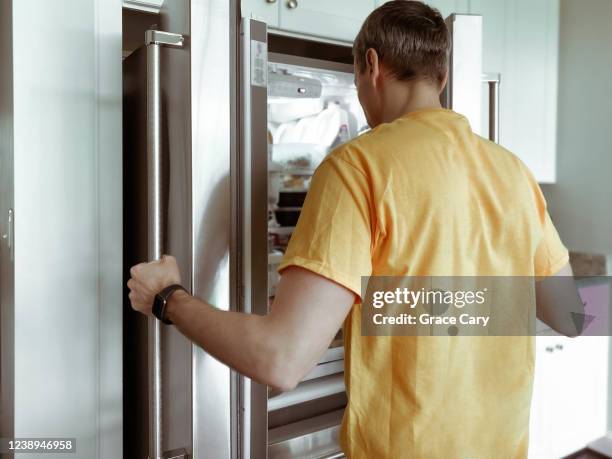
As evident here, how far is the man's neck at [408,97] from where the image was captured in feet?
2.92

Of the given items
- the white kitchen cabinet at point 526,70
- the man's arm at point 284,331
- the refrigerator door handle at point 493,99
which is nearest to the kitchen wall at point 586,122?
the white kitchen cabinet at point 526,70

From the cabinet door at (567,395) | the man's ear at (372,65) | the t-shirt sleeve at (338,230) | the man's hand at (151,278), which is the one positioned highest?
the man's ear at (372,65)

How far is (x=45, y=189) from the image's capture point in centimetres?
105

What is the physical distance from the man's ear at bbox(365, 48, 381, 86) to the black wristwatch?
1.48ft

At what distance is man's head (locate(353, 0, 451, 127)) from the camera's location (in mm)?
873

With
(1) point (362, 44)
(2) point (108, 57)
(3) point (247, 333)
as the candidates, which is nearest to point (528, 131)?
(1) point (362, 44)

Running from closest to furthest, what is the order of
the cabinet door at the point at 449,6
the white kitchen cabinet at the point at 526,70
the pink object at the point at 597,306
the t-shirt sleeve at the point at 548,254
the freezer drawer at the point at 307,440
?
1. the t-shirt sleeve at the point at 548,254
2. the freezer drawer at the point at 307,440
3. the cabinet door at the point at 449,6
4. the white kitchen cabinet at the point at 526,70
5. the pink object at the point at 597,306

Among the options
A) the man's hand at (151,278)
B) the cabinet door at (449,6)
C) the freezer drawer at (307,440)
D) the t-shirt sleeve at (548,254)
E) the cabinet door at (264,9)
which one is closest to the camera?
the man's hand at (151,278)

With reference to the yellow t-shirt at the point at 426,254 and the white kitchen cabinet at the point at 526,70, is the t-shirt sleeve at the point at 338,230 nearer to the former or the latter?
the yellow t-shirt at the point at 426,254

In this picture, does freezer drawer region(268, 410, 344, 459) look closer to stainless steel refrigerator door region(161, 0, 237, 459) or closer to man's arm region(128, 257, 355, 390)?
→ stainless steel refrigerator door region(161, 0, 237, 459)

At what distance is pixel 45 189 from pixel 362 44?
0.65 metres

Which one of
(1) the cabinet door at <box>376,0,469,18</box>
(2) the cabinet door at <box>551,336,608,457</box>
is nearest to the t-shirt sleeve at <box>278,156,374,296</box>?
(1) the cabinet door at <box>376,0,469,18</box>

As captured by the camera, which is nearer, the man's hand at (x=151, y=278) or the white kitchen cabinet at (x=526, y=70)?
the man's hand at (x=151, y=278)

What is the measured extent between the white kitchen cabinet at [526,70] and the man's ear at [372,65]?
51.6 inches
